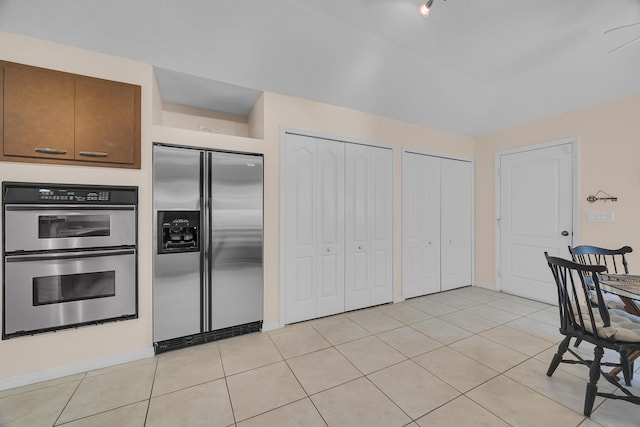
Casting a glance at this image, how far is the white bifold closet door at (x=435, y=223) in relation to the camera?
3.82 m

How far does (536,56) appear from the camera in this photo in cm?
286

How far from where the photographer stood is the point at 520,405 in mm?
1742

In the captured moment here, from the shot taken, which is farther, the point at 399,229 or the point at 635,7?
the point at 399,229

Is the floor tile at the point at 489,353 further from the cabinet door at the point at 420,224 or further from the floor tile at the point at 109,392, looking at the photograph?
the floor tile at the point at 109,392

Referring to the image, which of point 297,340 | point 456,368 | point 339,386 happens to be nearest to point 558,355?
point 456,368

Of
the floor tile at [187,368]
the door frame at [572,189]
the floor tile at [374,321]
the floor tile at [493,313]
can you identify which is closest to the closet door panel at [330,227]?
the floor tile at [374,321]

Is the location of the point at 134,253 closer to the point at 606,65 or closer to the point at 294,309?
the point at 294,309

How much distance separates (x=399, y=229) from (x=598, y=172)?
2.45 metres

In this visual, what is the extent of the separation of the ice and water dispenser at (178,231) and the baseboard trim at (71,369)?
3.01 ft

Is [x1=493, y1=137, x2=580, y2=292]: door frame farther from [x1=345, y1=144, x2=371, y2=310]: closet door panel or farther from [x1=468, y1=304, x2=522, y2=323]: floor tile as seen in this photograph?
[x1=345, y1=144, x2=371, y2=310]: closet door panel

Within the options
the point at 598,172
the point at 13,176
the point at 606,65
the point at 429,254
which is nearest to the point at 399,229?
the point at 429,254

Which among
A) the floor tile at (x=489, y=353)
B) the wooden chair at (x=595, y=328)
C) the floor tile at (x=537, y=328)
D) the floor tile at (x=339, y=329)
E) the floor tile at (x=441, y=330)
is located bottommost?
the floor tile at (x=339, y=329)

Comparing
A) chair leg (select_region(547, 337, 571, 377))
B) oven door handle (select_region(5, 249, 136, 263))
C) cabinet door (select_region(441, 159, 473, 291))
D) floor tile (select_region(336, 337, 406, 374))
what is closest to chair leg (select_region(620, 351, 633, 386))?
chair leg (select_region(547, 337, 571, 377))

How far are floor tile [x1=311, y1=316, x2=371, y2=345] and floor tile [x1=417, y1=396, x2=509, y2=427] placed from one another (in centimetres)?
108
